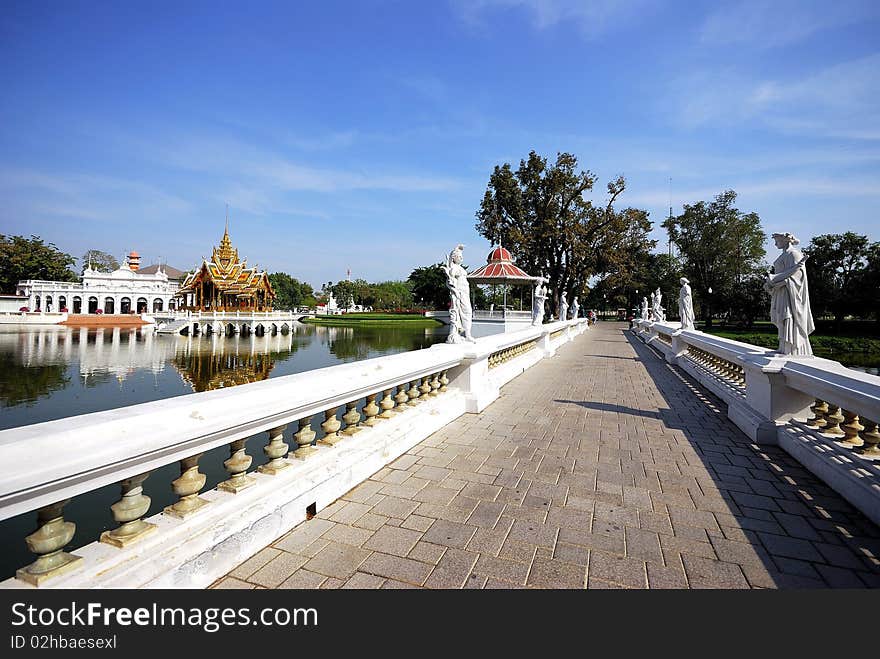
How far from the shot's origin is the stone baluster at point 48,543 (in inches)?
65.5

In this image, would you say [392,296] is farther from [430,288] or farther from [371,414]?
[371,414]

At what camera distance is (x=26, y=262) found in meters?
56.1

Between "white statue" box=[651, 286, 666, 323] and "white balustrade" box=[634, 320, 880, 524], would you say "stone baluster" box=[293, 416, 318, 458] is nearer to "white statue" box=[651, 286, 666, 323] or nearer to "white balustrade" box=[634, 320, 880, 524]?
"white balustrade" box=[634, 320, 880, 524]

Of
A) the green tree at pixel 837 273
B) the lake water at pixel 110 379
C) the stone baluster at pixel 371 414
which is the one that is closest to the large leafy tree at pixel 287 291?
the lake water at pixel 110 379

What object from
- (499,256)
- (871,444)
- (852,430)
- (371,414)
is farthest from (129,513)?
(499,256)

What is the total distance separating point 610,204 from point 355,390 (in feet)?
111

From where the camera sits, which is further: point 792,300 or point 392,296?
point 392,296

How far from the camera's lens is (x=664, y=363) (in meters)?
13.7

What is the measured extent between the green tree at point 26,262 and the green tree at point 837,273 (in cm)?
8220

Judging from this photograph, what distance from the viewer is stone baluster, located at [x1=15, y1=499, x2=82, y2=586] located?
65.5 inches

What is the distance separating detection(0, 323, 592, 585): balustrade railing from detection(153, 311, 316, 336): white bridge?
42179 mm

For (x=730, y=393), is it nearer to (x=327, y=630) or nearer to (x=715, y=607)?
(x=715, y=607)

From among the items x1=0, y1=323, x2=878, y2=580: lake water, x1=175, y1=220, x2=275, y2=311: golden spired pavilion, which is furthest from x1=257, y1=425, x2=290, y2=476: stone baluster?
x1=175, y1=220, x2=275, y2=311: golden spired pavilion

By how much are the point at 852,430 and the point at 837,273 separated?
45037mm
